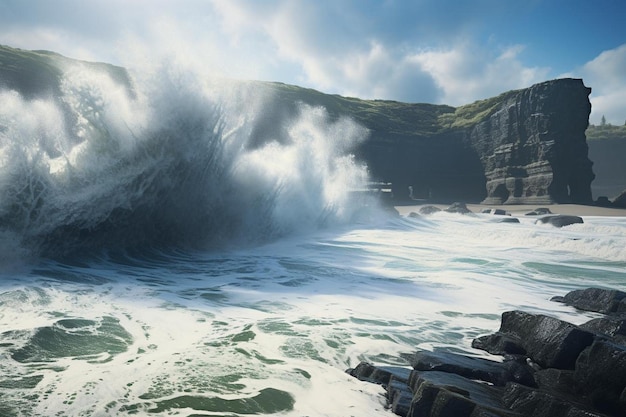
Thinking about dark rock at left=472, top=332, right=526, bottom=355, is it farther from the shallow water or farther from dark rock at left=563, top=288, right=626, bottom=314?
dark rock at left=563, top=288, right=626, bottom=314

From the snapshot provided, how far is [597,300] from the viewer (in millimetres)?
6680

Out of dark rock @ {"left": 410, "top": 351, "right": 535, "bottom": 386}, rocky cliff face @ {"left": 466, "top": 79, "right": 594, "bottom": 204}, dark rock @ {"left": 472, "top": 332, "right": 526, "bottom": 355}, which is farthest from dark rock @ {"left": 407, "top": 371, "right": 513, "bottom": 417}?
rocky cliff face @ {"left": 466, "top": 79, "right": 594, "bottom": 204}

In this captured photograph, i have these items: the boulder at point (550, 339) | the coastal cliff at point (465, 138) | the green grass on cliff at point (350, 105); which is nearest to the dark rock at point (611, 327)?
the boulder at point (550, 339)

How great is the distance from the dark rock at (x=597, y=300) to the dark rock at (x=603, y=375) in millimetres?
3541

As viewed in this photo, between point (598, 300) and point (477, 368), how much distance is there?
13.9 feet

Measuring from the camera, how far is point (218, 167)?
45.7ft

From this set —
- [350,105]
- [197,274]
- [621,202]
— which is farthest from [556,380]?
[350,105]

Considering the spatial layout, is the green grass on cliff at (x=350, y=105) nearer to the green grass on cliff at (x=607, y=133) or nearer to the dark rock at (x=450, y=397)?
the green grass on cliff at (x=607, y=133)

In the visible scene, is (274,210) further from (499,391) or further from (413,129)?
(413,129)

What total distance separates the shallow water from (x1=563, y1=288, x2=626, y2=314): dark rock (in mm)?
268

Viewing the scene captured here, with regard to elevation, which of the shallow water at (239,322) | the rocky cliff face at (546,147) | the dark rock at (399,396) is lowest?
the shallow water at (239,322)

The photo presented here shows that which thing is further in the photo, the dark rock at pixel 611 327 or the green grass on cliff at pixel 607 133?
the green grass on cliff at pixel 607 133

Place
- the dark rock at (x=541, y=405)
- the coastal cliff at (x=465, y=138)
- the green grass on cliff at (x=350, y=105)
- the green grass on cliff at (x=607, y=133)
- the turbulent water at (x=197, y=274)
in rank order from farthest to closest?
the green grass on cliff at (x=607, y=133) < the coastal cliff at (x=465, y=138) < the green grass on cliff at (x=350, y=105) < the turbulent water at (x=197, y=274) < the dark rock at (x=541, y=405)

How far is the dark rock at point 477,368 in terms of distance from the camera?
3758 mm
